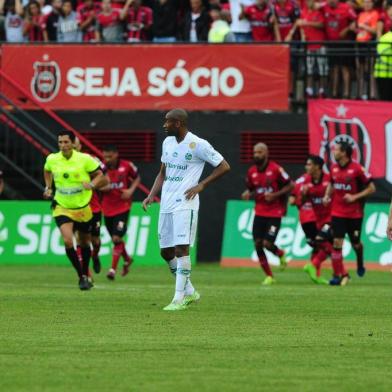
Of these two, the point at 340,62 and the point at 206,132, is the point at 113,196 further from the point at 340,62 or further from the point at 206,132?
the point at 340,62

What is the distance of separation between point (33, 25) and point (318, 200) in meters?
8.97

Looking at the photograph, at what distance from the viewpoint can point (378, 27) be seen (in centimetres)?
2820

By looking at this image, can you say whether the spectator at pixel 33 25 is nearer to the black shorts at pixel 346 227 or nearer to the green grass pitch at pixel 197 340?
the black shorts at pixel 346 227

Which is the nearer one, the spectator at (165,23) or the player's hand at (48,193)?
the player's hand at (48,193)

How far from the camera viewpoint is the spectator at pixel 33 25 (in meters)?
30.1

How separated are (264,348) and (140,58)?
57.5 feet

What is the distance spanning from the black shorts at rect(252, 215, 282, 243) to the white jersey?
736 centimetres

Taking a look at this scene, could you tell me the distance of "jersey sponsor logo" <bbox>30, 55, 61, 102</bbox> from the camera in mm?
29047

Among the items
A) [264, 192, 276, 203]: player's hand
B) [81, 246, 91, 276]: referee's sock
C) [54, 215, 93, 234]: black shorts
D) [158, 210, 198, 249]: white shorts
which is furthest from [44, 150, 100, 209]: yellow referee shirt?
[264, 192, 276, 203]: player's hand

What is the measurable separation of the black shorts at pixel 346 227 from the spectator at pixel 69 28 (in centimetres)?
926

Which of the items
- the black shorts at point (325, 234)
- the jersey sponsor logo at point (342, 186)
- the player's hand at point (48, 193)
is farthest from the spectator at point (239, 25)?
the player's hand at point (48, 193)

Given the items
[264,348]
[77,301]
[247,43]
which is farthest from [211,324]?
[247,43]

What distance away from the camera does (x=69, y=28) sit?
29984mm

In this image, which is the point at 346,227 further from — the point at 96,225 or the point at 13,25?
the point at 13,25
